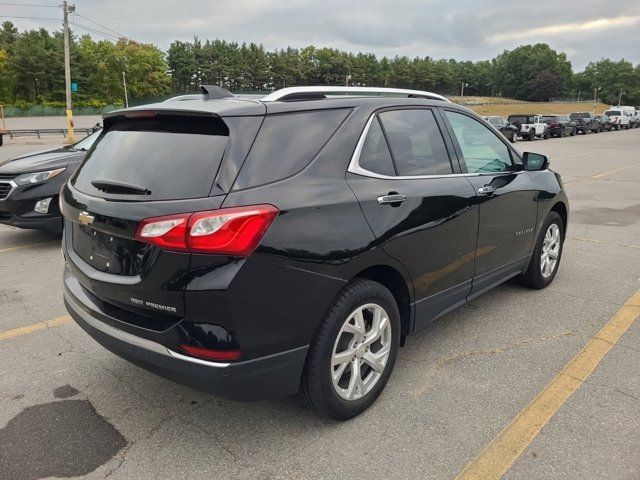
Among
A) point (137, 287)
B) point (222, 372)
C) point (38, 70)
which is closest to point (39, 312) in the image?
point (137, 287)

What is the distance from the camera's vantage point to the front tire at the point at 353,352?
2.51 m

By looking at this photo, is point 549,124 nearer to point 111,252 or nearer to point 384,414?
point 384,414

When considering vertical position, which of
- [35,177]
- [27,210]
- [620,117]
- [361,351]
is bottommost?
[27,210]

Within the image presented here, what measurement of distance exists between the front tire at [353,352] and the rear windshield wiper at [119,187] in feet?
3.56

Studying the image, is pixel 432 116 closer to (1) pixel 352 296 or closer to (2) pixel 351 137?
(2) pixel 351 137

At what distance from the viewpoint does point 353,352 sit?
2697mm

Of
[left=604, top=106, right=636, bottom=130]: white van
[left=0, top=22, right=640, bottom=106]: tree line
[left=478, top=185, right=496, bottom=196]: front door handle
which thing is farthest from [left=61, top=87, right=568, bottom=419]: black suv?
[left=604, top=106, right=636, bottom=130]: white van

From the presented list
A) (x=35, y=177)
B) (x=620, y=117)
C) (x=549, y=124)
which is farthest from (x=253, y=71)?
(x=35, y=177)

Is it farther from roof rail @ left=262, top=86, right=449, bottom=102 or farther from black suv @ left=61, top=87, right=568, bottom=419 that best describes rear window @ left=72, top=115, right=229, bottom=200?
roof rail @ left=262, top=86, right=449, bottom=102

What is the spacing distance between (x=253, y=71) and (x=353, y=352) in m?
107

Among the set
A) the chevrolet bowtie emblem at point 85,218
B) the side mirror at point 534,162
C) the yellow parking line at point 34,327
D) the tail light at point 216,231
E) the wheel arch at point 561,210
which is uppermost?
the side mirror at point 534,162

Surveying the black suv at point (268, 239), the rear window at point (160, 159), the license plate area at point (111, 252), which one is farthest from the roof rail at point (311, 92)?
the license plate area at point (111, 252)

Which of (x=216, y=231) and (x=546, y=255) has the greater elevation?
(x=216, y=231)

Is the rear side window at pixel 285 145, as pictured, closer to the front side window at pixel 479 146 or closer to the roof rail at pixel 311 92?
the roof rail at pixel 311 92
